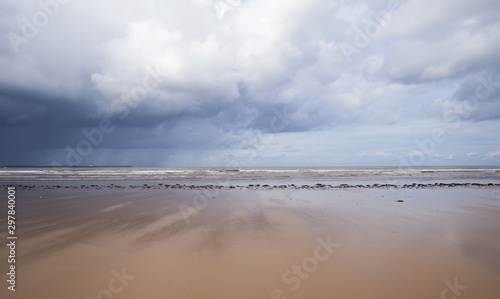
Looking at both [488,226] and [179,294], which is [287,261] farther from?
[488,226]

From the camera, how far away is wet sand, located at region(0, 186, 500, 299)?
14.3ft

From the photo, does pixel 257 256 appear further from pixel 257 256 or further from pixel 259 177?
pixel 259 177

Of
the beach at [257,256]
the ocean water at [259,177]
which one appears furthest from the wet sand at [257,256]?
the ocean water at [259,177]

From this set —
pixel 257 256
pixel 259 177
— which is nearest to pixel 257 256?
pixel 257 256

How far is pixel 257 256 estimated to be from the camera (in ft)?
19.2

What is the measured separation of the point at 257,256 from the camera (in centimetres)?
584

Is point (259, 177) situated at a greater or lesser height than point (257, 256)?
greater

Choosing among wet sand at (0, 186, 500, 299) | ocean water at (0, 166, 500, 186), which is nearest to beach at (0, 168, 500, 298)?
wet sand at (0, 186, 500, 299)

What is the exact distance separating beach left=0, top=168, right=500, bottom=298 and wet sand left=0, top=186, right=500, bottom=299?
0.02 meters

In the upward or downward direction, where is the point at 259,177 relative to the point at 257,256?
upward

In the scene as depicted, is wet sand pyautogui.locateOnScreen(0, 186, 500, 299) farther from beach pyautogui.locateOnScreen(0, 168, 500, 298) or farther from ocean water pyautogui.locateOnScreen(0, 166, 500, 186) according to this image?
ocean water pyautogui.locateOnScreen(0, 166, 500, 186)

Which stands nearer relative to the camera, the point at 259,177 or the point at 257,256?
the point at 257,256

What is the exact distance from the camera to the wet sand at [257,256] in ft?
14.3

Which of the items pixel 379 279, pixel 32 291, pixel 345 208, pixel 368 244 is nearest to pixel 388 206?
pixel 345 208
